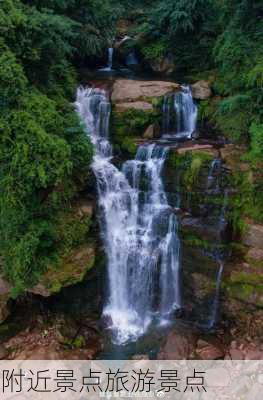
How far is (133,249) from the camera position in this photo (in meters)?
8.63

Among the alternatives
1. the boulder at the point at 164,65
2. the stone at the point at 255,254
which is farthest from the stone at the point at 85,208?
the boulder at the point at 164,65

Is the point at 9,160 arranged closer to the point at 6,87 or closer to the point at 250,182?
the point at 6,87

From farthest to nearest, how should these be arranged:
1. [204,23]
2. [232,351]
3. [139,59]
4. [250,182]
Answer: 1. [139,59]
2. [204,23]
3. [250,182]
4. [232,351]

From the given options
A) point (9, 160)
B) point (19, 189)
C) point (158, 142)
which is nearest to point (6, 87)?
point (9, 160)

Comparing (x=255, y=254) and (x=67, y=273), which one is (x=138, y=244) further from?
(x=255, y=254)

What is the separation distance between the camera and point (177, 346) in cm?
784

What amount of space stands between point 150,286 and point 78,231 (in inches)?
89.3

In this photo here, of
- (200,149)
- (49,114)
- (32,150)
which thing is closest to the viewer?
(32,150)

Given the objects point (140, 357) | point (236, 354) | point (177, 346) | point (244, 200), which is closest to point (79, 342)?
point (140, 357)

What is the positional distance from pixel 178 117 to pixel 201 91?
129 centimetres

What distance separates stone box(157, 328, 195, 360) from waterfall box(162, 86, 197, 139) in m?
5.45

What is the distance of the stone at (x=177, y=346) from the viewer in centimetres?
774

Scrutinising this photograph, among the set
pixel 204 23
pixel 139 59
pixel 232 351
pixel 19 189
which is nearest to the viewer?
pixel 19 189

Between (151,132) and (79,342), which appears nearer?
(79,342)
